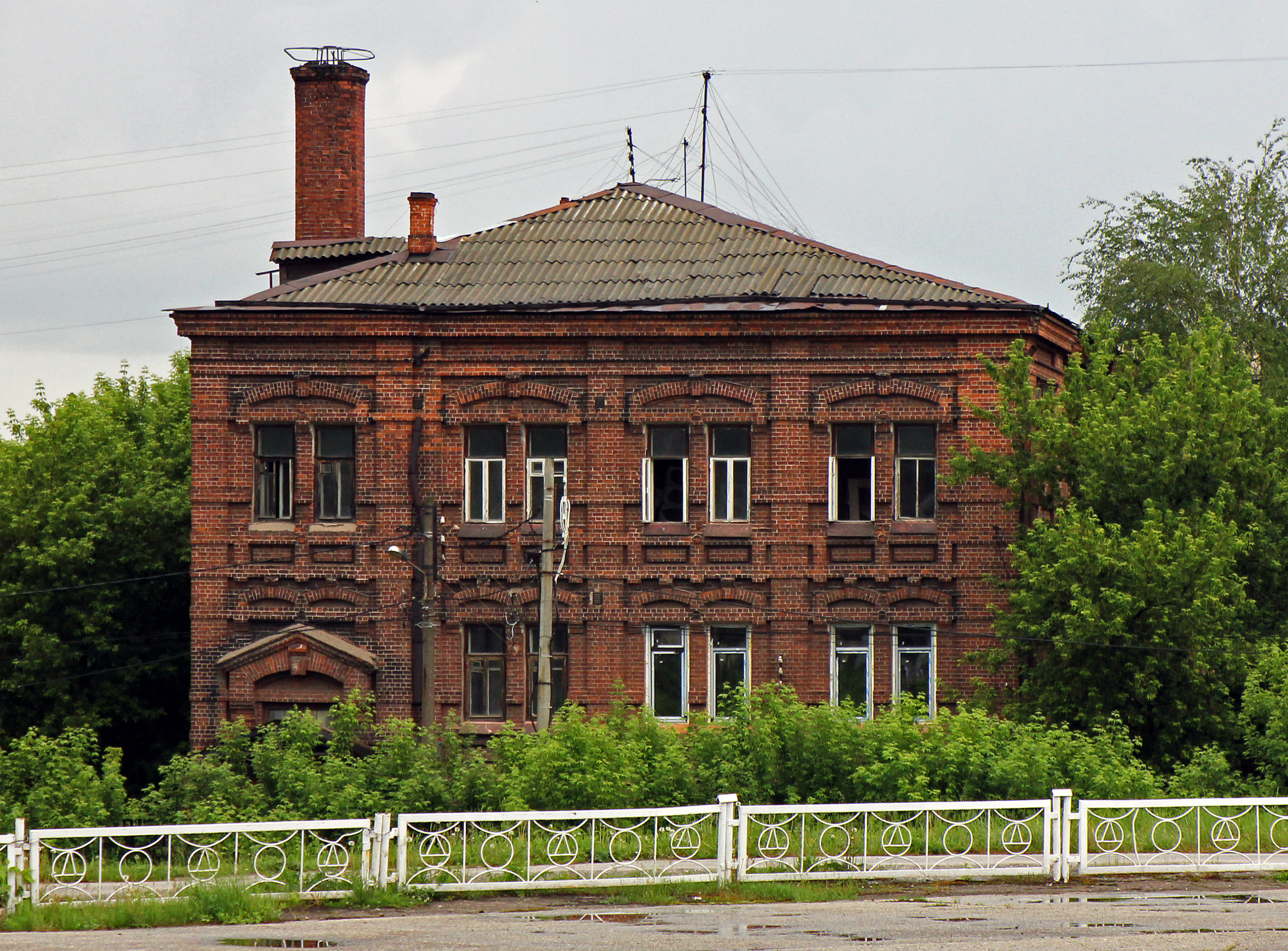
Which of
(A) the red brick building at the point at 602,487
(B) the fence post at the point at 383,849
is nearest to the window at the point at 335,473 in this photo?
(A) the red brick building at the point at 602,487

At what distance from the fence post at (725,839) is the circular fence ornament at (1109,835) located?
3.37 meters

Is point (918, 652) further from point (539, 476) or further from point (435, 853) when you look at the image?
point (435, 853)

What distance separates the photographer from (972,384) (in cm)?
2438

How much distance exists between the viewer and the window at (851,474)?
81.3ft

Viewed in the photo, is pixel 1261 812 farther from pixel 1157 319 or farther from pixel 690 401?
pixel 1157 319

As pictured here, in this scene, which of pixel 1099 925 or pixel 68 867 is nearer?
pixel 1099 925

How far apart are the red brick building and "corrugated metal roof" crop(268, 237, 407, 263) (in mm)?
2718

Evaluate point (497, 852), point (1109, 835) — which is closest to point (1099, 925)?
point (1109, 835)

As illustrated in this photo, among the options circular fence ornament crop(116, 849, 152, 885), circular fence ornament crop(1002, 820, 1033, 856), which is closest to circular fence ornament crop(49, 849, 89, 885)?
circular fence ornament crop(116, 849, 152, 885)

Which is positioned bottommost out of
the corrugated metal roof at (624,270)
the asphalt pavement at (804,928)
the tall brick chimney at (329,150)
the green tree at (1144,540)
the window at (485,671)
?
the asphalt pavement at (804,928)

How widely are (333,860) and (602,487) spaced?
11.9 metres

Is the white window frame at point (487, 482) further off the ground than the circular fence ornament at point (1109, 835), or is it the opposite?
the white window frame at point (487, 482)

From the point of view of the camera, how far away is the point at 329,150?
29016mm

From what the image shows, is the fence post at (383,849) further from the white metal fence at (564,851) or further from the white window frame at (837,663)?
the white window frame at (837,663)
